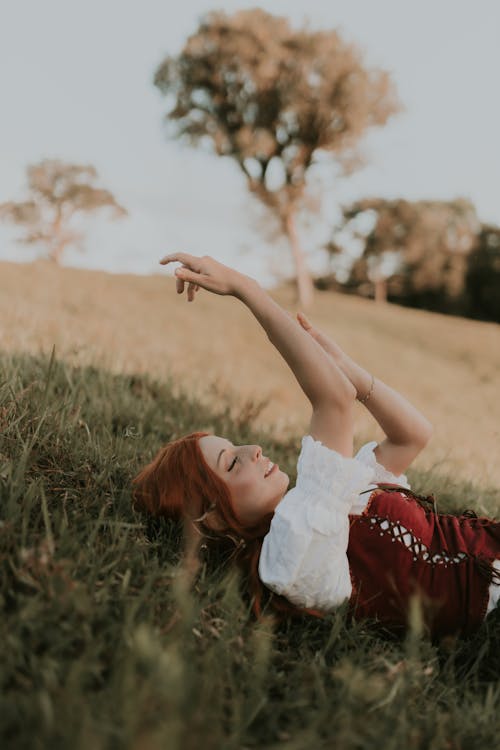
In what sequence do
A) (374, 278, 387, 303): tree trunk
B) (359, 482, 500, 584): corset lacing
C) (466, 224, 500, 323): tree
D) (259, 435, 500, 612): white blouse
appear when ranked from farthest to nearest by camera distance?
(374, 278, 387, 303): tree trunk
(466, 224, 500, 323): tree
(359, 482, 500, 584): corset lacing
(259, 435, 500, 612): white blouse

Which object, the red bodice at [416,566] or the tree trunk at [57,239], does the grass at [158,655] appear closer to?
the red bodice at [416,566]

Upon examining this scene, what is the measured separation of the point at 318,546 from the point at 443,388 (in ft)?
32.6

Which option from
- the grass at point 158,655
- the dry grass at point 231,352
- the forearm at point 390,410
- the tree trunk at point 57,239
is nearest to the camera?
the grass at point 158,655

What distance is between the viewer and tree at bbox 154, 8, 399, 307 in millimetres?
22047

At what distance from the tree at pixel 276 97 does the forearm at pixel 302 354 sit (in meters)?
21.8

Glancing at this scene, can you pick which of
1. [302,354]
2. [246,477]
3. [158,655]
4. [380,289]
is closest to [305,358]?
[302,354]

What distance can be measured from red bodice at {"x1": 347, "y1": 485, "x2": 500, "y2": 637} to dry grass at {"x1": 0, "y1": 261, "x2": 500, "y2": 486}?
5.62 ft

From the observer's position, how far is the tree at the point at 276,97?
22.0 m

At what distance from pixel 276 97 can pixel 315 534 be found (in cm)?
2345

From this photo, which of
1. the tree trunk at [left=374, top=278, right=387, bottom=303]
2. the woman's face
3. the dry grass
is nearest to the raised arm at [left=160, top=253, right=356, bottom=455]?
the woman's face

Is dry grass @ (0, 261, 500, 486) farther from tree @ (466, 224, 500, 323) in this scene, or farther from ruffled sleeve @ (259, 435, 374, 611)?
tree @ (466, 224, 500, 323)

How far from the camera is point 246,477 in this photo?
220cm

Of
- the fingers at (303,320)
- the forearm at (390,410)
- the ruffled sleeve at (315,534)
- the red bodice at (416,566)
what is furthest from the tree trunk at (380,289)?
the ruffled sleeve at (315,534)

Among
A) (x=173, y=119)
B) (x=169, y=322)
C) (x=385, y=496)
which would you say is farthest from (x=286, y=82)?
(x=385, y=496)
